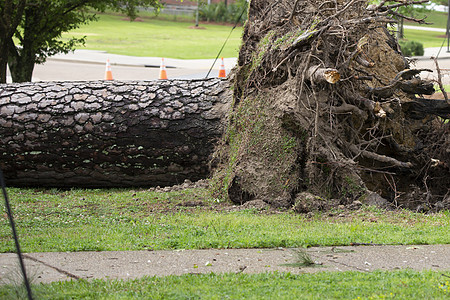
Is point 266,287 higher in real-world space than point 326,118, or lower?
lower

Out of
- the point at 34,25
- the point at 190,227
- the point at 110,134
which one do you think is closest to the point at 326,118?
the point at 190,227

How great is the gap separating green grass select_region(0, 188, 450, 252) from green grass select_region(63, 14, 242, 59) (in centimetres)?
2155

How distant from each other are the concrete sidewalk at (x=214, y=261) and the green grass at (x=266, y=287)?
20 cm

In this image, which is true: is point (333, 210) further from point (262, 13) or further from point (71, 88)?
point (71, 88)

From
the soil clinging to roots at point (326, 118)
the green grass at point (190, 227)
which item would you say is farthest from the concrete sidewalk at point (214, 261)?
the soil clinging to roots at point (326, 118)

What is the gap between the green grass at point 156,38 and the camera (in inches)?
1197

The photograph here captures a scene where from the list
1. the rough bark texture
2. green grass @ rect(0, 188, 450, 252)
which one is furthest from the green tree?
green grass @ rect(0, 188, 450, 252)

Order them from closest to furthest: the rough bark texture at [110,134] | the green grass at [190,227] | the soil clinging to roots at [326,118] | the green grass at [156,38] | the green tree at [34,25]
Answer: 1. the green grass at [190,227]
2. the soil clinging to roots at [326,118]
3. the rough bark texture at [110,134]
4. the green tree at [34,25]
5. the green grass at [156,38]

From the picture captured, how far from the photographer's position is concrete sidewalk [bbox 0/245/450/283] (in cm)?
449

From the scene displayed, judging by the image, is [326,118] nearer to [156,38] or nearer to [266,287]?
[266,287]

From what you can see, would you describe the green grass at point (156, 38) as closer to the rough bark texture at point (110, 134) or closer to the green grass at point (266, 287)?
the rough bark texture at point (110, 134)

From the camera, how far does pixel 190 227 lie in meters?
5.82

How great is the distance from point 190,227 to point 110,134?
2960mm

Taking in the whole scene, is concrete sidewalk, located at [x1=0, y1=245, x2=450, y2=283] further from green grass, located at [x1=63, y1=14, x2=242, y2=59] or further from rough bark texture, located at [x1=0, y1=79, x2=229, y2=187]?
green grass, located at [x1=63, y1=14, x2=242, y2=59]
